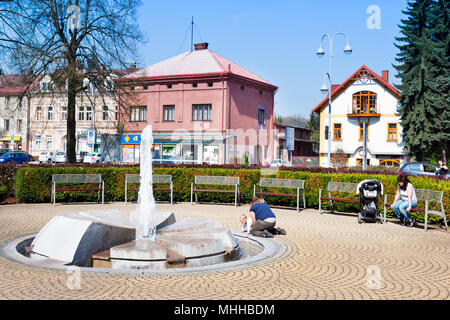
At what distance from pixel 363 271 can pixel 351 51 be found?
22866 millimetres

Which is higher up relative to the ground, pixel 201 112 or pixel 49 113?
pixel 49 113

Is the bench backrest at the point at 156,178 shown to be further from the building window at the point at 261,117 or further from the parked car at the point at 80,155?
the parked car at the point at 80,155

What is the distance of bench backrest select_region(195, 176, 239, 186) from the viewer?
55.8ft

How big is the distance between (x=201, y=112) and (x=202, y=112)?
10 cm

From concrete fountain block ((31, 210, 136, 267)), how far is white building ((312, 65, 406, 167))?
1549 inches

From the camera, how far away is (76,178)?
1644 centimetres

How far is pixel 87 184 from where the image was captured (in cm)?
1728

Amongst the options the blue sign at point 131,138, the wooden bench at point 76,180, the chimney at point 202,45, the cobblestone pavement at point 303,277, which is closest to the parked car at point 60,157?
the blue sign at point 131,138

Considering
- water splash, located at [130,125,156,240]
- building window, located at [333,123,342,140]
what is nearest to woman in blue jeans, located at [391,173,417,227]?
water splash, located at [130,125,156,240]

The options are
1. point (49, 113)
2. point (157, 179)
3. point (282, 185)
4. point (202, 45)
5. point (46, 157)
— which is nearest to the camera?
point (282, 185)

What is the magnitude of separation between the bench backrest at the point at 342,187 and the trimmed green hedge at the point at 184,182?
727mm

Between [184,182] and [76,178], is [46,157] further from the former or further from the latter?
[184,182]

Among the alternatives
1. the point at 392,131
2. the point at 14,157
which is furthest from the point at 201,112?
the point at 14,157

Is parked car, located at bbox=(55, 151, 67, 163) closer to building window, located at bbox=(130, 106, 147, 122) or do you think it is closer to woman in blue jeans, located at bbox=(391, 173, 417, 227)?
building window, located at bbox=(130, 106, 147, 122)
